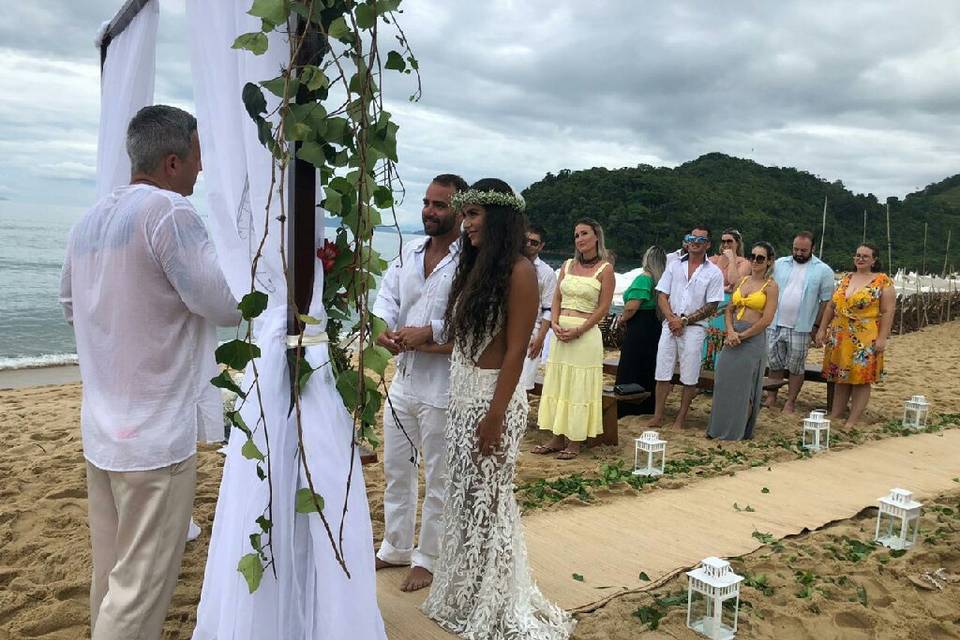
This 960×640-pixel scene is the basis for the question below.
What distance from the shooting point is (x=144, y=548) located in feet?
7.20

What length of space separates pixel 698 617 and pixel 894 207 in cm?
4426

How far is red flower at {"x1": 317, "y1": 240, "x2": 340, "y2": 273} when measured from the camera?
86.5 inches

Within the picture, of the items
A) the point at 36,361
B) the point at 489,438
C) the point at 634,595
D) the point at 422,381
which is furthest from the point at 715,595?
the point at 36,361

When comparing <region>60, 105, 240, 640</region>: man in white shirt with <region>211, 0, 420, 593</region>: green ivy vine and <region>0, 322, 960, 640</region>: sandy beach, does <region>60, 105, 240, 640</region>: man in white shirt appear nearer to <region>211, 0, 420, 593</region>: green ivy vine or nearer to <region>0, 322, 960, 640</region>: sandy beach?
<region>211, 0, 420, 593</region>: green ivy vine

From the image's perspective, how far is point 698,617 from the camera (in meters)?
3.20

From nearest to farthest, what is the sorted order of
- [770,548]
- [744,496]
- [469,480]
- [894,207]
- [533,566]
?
[469,480], [533,566], [770,548], [744,496], [894,207]

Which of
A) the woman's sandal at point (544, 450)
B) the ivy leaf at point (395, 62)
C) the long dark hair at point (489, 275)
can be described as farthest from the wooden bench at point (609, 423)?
the ivy leaf at point (395, 62)

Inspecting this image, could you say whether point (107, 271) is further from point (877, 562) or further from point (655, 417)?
→ point (655, 417)

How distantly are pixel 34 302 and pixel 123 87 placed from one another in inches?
910

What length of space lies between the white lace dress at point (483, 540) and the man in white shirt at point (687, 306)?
Result: 417cm

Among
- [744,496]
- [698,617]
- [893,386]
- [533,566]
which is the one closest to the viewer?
[698,617]

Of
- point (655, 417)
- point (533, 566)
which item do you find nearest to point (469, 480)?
point (533, 566)

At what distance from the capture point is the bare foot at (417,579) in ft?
11.0

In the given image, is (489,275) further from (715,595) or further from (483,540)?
(715,595)
